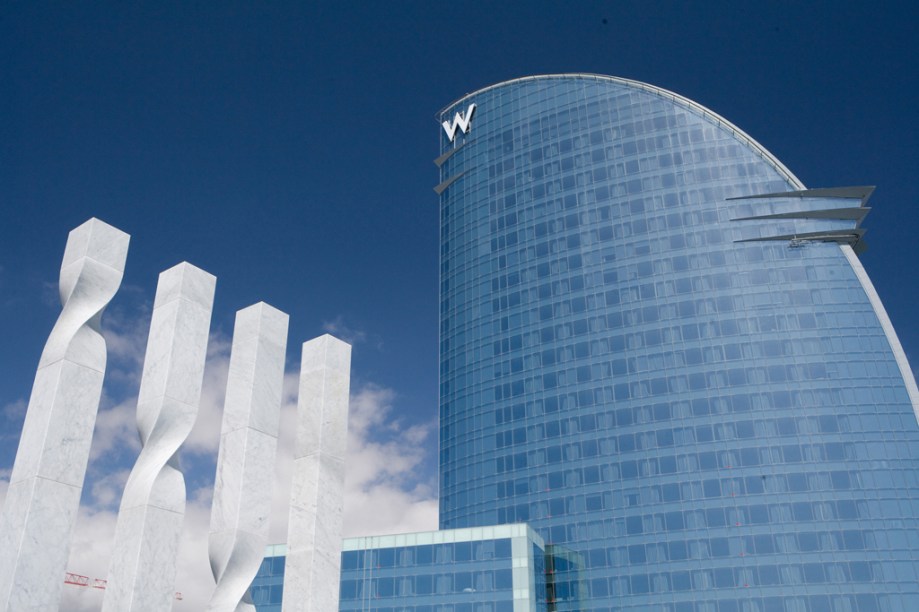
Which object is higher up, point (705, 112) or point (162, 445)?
point (705, 112)

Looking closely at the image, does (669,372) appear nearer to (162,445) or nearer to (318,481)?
(318,481)

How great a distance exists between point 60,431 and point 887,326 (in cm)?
7774

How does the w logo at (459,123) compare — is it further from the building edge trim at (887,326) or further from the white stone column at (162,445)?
the white stone column at (162,445)

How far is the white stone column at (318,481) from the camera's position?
30.3 metres

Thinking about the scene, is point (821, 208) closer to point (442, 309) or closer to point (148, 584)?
point (442, 309)

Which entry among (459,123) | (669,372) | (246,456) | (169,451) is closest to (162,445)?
(169,451)

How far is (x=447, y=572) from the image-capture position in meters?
72.0

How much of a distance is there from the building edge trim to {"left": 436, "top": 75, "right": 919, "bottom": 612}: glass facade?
1.13 ft

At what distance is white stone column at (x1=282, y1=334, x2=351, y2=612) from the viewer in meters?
30.3

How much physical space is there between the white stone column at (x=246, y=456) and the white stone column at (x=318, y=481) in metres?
1.34

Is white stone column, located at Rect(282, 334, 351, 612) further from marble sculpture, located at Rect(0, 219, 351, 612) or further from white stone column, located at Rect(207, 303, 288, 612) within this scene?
white stone column, located at Rect(207, 303, 288, 612)

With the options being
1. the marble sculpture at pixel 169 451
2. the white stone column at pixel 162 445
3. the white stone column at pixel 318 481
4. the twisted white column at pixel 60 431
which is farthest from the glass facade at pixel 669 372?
the twisted white column at pixel 60 431

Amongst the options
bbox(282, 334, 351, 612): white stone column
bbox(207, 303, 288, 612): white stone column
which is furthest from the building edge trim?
bbox(207, 303, 288, 612): white stone column

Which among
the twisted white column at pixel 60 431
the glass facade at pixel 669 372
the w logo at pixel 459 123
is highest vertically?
the w logo at pixel 459 123
